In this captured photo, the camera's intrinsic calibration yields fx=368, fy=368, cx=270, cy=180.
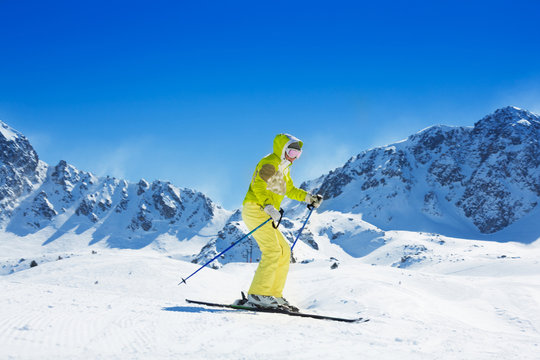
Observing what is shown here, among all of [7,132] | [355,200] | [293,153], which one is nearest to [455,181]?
[355,200]

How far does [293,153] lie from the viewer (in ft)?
19.0

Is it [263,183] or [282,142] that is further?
[282,142]

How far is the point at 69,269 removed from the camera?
34.0 ft

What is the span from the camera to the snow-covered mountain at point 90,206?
146 metres

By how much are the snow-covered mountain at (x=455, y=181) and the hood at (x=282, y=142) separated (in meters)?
101

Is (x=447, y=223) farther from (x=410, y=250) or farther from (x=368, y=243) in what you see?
(x=410, y=250)

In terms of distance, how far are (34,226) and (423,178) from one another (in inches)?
5890

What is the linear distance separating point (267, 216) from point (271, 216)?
9.6 inches

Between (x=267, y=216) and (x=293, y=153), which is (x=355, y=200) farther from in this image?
(x=267, y=216)

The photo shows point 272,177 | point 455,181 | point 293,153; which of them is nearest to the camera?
point 272,177

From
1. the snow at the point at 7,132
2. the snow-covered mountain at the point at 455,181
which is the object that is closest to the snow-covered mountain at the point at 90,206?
the snow at the point at 7,132

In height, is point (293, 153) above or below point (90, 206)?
below

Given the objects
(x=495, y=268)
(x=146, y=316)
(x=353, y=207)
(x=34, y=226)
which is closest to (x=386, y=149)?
(x=353, y=207)

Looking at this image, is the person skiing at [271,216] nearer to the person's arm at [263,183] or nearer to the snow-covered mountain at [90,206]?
the person's arm at [263,183]
